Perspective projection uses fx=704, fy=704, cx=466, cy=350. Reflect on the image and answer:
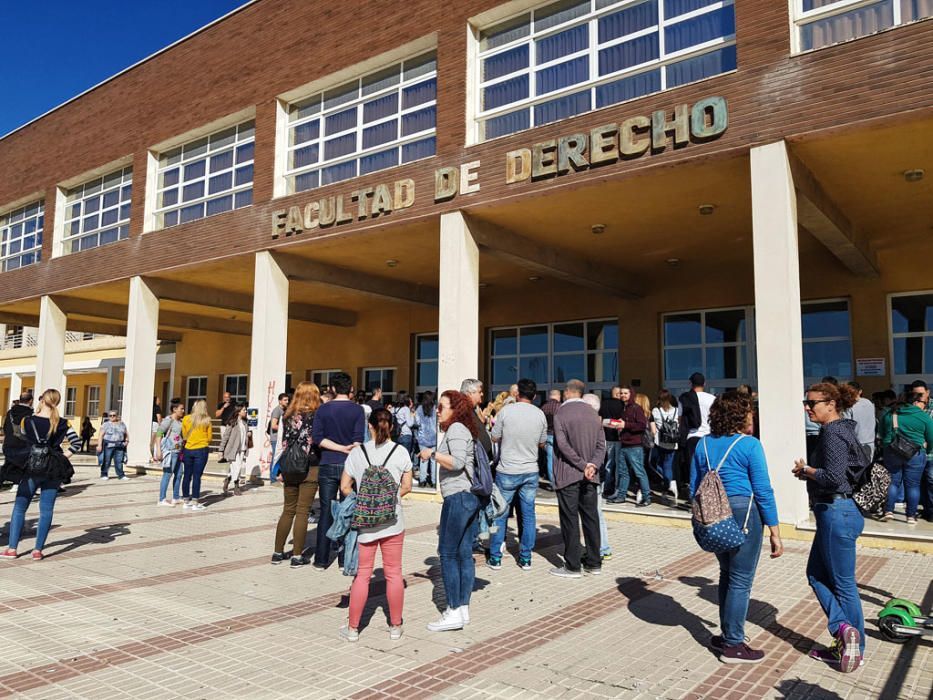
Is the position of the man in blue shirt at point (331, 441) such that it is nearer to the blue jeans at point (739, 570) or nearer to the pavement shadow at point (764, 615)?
the pavement shadow at point (764, 615)

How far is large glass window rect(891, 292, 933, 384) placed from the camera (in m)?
13.2

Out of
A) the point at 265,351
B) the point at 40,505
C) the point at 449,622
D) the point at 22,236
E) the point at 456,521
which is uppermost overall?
the point at 22,236

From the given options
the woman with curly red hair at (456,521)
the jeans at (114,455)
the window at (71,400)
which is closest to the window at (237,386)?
the jeans at (114,455)

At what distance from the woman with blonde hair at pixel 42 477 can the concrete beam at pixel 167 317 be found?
16.2 metres

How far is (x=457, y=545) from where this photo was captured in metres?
4.82

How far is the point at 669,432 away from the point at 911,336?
6315 millimetres

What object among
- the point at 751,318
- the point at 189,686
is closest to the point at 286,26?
the point at 751,318

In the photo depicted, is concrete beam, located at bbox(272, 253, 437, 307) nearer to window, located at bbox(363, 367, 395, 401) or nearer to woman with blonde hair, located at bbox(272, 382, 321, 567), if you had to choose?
window, located at bbox(363, 367, 395, 401)

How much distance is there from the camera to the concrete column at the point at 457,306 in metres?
11.9

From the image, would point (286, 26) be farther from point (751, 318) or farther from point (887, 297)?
point (887, 297)

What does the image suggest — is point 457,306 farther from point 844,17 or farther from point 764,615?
point 764,615

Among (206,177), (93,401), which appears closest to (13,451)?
(206,177)

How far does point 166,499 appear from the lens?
11.7 m

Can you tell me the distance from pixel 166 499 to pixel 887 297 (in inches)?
541
